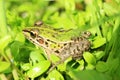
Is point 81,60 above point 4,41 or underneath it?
underneath

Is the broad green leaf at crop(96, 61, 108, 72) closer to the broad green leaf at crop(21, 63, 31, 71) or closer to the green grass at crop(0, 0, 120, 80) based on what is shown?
the green grass at crop(0, 0, 120, 80)

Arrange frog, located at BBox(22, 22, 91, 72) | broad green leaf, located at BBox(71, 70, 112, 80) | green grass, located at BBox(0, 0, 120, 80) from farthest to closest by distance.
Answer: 1. frog, located at BBox(22, 22, 91, 72)
2. green grass, located at BBox(0, 0, 120, 80)
3. broad green leaf, located at BBox(71, 70, 112, 80)

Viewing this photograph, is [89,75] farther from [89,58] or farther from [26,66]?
[26,66]

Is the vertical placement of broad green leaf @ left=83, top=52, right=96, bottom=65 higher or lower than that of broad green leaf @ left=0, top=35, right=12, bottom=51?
lower

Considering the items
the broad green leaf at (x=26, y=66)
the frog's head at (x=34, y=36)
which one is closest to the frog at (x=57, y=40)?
the frog's head at (x=34, y=36)

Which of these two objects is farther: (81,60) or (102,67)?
(81,60)

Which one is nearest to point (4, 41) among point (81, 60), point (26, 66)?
point (26, 66)

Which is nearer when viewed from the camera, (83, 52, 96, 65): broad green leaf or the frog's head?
(83, 52, 96, 65): broad green leaf

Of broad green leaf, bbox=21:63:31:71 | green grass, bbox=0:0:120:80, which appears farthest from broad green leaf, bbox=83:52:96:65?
broad green leaf, bbox=21:63:31:71
